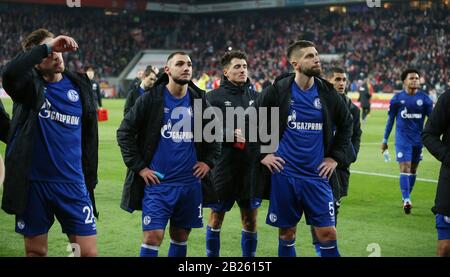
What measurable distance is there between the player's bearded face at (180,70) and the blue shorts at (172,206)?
0.96m

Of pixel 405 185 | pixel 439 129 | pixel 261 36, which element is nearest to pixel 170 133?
pixel 439 129

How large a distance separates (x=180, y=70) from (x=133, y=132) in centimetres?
70

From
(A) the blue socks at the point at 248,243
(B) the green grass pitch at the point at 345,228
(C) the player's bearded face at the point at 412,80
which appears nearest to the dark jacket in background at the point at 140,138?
(A) the blue socks at the point at 248,243

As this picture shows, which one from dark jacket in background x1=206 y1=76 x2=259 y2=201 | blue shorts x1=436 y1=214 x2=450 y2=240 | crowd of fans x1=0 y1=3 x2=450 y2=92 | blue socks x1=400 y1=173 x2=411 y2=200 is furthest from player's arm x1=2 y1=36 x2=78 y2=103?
crowd of fans x1=0 y1=3 x2=450 y2=92

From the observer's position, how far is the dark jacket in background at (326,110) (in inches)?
252

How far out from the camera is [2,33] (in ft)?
181

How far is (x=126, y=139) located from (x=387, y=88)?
4065 centimetres

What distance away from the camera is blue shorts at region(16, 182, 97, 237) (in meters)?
5.38

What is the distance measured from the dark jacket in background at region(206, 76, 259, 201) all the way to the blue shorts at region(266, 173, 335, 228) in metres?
1.10

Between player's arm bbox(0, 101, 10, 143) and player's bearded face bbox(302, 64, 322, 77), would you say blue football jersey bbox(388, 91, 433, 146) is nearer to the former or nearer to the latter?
player's bearded face bbox(302, 64, 322, 77)

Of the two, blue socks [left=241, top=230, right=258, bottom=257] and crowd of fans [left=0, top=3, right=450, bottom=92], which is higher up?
crowd of fans [left=0, top=3, right=450, bottom=92]

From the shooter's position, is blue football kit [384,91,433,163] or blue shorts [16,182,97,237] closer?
blue shorts [16,182,97,237]
